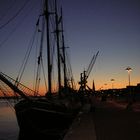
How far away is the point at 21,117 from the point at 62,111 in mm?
3689

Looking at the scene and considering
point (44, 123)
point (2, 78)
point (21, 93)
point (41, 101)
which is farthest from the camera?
point (41, 101)

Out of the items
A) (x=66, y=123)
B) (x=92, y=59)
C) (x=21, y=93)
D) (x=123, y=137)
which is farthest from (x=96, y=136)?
(x=92, y=59)

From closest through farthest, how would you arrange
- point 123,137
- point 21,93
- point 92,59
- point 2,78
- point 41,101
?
point 123,137 → point 2,78 → point 21,93 → point 41,101 → point 92,59

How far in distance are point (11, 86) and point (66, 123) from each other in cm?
936

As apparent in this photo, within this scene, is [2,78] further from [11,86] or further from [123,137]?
[123,137]

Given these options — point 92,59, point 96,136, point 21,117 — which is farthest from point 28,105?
point 92,59

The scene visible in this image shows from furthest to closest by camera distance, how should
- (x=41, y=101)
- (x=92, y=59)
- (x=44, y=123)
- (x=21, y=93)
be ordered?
(x=92, y=59) → (x=41, y=101) → (x=44, y=123) → (x=21, y=93)

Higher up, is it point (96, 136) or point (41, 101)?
point (41, 101)

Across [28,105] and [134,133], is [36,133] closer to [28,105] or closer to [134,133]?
[28,105]

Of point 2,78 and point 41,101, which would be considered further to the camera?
point 41,101

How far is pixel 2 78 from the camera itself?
64.1 feet

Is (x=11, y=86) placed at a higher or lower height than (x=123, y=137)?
higher

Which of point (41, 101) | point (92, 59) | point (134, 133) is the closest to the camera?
point (134, 133)

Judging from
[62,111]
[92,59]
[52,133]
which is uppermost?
[92,59]
